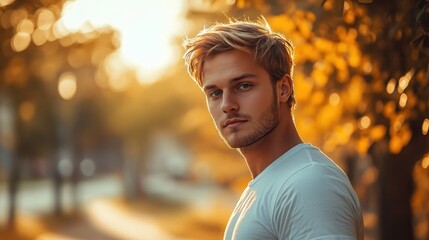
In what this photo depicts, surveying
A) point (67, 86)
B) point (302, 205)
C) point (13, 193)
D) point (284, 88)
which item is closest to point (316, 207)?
point (302, 205)

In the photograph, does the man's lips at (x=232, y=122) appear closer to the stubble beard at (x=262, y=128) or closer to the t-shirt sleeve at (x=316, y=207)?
the stubble beard at (x=262, y=128)

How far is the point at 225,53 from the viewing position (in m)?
3.03

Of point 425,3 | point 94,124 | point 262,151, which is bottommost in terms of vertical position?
point 262,151

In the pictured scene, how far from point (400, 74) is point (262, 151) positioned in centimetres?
237

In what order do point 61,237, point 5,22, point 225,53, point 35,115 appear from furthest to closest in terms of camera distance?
1. point 35,115
2. point 61,237
3. point 5,22
4. point 225,53

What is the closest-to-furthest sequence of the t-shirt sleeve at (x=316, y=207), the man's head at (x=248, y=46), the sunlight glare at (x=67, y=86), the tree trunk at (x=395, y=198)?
the t-shirt sleeve at (x=316, y=207)
the man's head at (x=248, y=46)
the tree trunk at (x=395, y=198)
the sunlight glare at (x=67, y=86)

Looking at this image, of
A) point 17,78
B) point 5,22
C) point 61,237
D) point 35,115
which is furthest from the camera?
point 35,115

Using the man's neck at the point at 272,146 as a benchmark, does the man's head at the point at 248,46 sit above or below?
above

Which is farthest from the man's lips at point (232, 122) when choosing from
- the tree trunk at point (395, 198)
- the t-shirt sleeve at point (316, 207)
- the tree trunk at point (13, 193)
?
the tree trunk at point (13, 193)

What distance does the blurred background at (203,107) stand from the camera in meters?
5.85

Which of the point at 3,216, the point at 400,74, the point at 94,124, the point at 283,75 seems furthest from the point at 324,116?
the point at 94,124

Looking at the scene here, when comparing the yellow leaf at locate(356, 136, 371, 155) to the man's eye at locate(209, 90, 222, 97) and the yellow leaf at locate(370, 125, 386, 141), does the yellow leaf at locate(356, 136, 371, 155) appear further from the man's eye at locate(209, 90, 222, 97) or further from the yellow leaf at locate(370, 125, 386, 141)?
the man's eye at locate(209, 90, 222, 97)

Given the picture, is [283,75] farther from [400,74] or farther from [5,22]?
[5,22]

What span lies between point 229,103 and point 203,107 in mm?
16694
